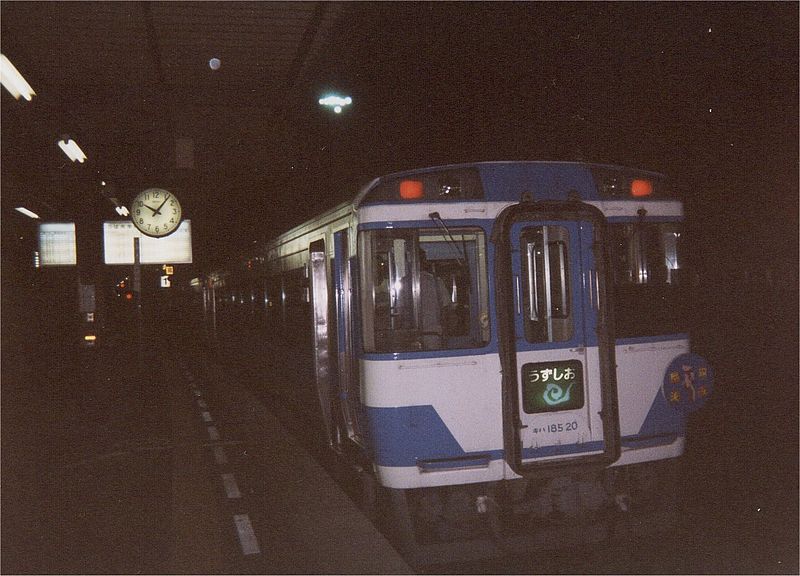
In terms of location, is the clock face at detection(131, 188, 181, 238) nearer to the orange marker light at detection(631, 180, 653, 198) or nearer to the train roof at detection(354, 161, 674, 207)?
the train roof at detection(354, 161, 674, 207)

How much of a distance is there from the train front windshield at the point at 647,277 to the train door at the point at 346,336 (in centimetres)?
187

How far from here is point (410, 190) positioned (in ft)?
16.4

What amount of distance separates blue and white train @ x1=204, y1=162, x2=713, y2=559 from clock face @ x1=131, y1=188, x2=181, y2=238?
6.48 metres

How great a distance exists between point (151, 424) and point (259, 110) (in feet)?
19.9

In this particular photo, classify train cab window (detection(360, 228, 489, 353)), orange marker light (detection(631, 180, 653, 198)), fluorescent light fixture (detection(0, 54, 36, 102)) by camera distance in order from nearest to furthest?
train cab window (detection(360, 228, 489, 353)), orange marker light (detection(631, 180, 653, 198)), fluorescent light fixture (detection(0, 54, 36, 102))

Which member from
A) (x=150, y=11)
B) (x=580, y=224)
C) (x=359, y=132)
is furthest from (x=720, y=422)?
(x=359, y=132)

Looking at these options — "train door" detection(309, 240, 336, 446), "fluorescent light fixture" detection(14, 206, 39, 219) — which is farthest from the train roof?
"fluorescent light fixture" detection(14, 206, 39, 219)

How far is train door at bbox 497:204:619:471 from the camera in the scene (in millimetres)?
4961

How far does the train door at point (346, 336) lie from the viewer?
18.0 feet

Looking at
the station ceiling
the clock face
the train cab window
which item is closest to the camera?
the train cab window

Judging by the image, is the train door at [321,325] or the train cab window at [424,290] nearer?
the train cab window at [424,290]

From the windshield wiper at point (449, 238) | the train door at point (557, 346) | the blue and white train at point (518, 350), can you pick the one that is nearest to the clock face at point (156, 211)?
the blue and white train at point (518, 350)

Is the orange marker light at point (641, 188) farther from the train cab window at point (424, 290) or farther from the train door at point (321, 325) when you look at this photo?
the train door at point (321, 325)

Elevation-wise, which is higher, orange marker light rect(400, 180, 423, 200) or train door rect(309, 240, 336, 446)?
orange marker light rect(400, 180, 423, 200)
